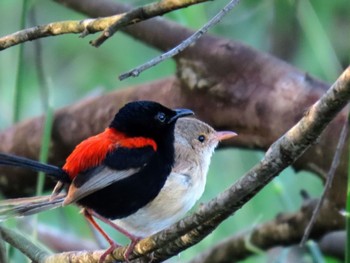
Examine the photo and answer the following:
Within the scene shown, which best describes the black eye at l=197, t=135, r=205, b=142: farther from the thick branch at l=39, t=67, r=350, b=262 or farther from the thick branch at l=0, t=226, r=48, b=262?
the thick branch at l=39, t=67, r=350, b=262

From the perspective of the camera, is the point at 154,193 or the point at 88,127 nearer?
the point at 154,193

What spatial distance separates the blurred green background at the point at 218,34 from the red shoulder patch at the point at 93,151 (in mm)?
1722

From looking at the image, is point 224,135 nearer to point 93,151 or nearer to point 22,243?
point 93,151

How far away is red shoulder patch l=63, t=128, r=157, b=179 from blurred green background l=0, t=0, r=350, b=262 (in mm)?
1722

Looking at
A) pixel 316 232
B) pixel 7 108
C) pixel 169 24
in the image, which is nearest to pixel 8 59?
pixel 7 108

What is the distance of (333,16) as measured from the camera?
6527 millimetres

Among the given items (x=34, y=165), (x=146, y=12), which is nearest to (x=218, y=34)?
(x=34, y=165)

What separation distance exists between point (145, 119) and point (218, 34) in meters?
2.16

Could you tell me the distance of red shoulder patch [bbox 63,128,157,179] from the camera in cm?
336

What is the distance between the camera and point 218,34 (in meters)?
5.79

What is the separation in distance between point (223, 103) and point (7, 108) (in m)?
2.73

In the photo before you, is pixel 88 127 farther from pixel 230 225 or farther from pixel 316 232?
pixel 230 225

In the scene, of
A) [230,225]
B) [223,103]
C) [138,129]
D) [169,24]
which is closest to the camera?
[138,129]

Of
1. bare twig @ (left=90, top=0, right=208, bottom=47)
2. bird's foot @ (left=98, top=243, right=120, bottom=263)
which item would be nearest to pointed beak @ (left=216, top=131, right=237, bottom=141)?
bird's foot @ (left=98, top=243, right=120, bottom=263)
